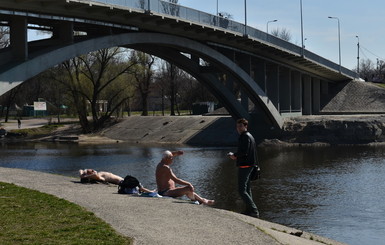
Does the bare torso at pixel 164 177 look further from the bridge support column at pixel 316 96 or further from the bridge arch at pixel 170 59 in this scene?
the bridge support column at pixel 316 96

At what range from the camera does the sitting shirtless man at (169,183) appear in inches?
468

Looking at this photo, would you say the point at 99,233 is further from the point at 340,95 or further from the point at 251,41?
the point at 340,95

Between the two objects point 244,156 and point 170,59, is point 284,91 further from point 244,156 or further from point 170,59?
point 244,156

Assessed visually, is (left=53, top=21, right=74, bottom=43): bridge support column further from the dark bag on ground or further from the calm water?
the dark bag on ground

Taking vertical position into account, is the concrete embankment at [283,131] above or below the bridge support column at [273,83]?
below

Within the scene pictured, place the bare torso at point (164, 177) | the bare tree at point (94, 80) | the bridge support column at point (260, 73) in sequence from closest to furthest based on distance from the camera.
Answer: the bare torso at point (164, 177) → the bridge support column at point (260, 73) → the bare tree at point (94, 80)

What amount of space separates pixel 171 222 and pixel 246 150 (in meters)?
2.69

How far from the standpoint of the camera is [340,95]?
58.4 m

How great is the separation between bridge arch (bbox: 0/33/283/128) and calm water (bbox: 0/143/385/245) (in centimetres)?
464

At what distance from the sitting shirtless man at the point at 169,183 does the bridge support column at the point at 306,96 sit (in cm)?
4098

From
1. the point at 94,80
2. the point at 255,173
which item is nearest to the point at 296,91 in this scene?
the point at 94,80

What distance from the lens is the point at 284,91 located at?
150 feet

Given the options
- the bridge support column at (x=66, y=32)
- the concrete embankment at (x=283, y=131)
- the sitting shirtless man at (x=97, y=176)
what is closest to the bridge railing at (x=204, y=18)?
the bridge support column at (x=66, y=32)

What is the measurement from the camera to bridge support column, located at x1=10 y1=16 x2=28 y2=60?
2084cm
